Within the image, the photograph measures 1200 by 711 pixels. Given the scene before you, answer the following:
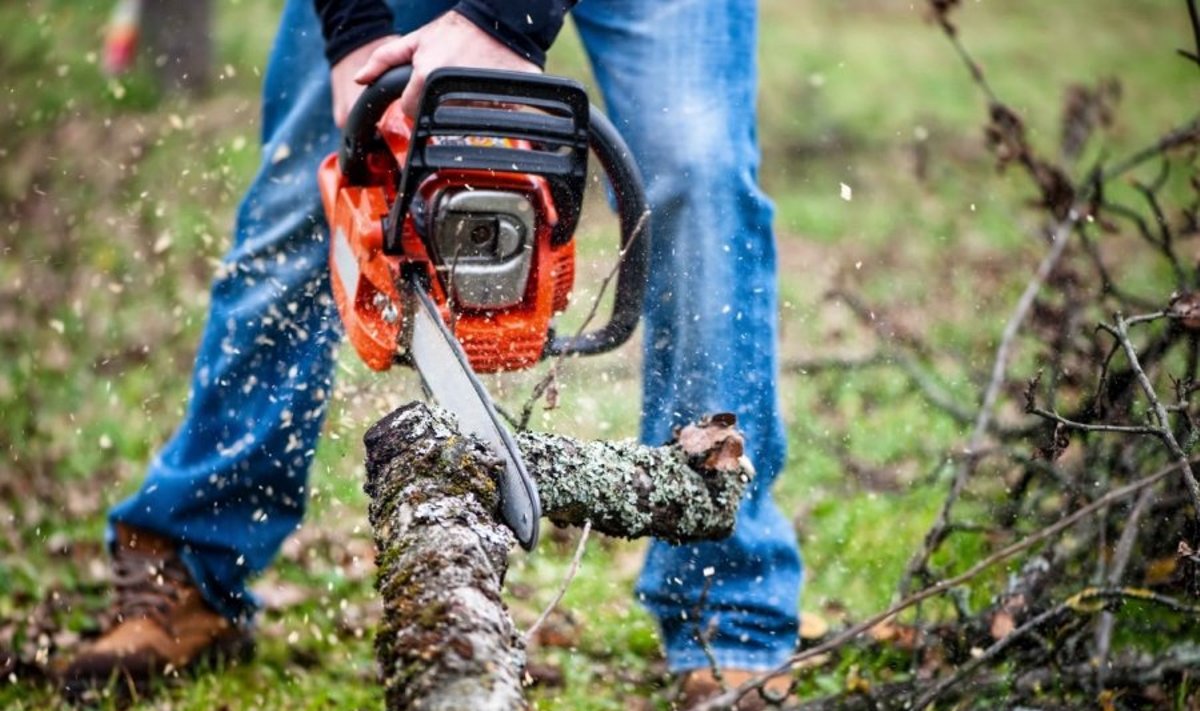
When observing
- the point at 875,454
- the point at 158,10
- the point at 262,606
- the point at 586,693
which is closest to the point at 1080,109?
the point at 875,454

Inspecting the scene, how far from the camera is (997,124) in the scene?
326cm

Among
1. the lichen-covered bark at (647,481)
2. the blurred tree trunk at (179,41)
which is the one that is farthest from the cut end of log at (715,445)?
the blurred tree trunk at (179,41)

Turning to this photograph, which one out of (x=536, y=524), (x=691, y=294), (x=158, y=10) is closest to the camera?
(x=536, y=524)

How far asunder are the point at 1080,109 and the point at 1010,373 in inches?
39.0

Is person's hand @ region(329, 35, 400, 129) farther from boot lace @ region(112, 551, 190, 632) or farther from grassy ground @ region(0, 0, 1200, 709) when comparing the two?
boot lace @ region(112, 551, 190, 632)

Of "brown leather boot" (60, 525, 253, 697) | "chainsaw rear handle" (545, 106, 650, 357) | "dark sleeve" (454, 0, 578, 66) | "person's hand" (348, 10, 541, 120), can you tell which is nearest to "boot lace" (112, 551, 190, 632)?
"brown leather boot" (60, 525, 253, 697)

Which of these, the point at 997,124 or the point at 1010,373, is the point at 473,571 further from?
the point at 1010,373

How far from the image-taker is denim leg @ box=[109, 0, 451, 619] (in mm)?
2711

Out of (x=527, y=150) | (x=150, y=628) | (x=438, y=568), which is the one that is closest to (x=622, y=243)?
(x=527, y=150)

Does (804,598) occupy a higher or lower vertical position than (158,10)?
higher

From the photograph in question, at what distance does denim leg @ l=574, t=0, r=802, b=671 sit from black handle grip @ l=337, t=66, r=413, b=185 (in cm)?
52

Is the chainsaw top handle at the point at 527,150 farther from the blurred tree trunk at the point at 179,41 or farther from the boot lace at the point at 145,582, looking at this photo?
the blurred tree trunk at the point at 179,41

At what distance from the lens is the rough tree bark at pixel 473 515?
1.32 meters

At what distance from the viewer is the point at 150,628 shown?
264cm
